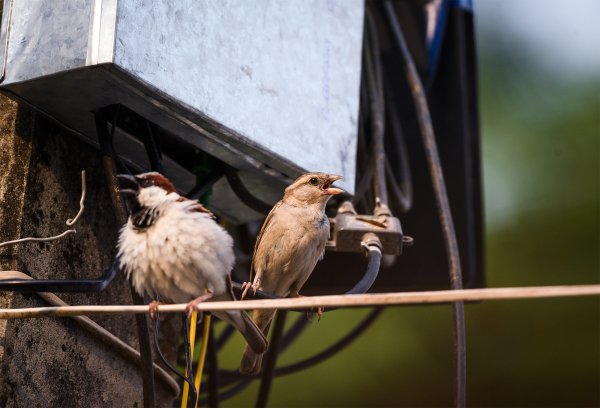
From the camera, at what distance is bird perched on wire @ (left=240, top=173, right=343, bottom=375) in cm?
462

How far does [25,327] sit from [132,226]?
0.56m

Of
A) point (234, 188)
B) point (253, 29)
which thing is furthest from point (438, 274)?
point (253, 29)

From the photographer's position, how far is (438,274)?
19.4 ft

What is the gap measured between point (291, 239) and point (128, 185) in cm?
121

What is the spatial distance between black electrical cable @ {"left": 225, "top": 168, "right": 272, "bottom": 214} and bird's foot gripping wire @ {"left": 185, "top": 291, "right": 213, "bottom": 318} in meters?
0.78

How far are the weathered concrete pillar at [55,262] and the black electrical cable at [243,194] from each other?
1.77 ft

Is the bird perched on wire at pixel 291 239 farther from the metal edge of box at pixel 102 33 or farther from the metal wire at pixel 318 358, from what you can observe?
the metal edge of box at pixel 102 33

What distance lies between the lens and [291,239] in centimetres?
481

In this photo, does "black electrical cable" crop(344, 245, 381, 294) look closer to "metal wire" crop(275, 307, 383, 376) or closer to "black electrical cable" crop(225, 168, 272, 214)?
"black electrical cable" crop(225, 168, 272, 214)

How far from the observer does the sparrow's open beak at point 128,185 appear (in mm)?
3680

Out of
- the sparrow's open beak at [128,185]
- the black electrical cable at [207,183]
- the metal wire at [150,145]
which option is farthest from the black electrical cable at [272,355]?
the sparrow's open beak at [128,185]

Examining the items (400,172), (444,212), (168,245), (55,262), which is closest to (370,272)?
(168,245)

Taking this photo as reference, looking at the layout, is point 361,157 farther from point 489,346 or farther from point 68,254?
point 489,346

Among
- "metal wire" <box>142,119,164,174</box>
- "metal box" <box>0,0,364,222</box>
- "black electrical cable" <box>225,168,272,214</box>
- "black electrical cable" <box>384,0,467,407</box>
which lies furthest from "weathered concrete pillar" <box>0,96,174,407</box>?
"black electrical cable" <box>384,0,467,407</box>
